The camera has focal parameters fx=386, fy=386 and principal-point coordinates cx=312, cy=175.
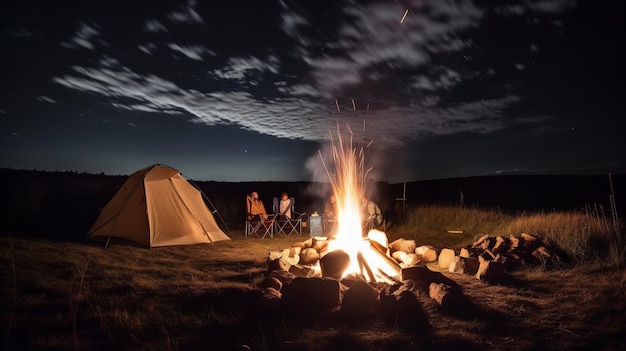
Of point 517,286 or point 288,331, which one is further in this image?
point 517,286

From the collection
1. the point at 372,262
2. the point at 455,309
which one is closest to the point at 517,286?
the point at 455,309

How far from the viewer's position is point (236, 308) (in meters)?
4.16

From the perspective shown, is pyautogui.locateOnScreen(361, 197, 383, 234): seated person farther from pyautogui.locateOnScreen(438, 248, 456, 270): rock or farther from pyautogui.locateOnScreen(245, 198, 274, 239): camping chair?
pyautogui.locateOnScreen(438, 248, 456, 270): rock

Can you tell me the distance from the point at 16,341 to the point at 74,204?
1374cm

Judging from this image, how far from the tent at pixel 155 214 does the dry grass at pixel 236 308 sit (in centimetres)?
139

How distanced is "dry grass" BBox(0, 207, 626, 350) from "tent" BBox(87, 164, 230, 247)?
139 cm

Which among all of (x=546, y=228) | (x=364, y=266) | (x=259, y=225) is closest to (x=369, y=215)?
(x=259, y=225)

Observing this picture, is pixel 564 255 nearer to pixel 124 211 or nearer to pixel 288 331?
pixel 288 331

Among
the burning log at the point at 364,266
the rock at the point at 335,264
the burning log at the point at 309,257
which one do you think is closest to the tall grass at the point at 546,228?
the burning log at the point at 364,266

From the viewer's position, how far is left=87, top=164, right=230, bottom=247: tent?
28.1 ft

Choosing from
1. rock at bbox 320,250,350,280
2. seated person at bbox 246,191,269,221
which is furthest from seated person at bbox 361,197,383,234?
rock at bbox 320,250,350,280

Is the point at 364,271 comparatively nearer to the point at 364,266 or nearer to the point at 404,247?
the point at 364,266

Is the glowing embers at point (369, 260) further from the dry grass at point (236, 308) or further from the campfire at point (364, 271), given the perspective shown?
the dry grass at point (236, 308)

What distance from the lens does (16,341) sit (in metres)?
3.24
